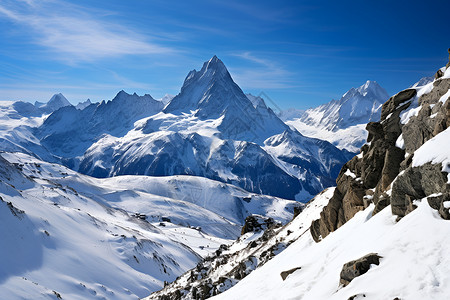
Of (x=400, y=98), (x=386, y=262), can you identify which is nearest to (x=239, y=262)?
(x=400, y=98)

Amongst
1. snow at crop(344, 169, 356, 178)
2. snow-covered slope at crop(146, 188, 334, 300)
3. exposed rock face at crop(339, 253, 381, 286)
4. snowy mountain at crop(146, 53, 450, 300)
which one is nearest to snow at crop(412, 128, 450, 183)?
snowy mountain at crop(146, 53, 450, 300)

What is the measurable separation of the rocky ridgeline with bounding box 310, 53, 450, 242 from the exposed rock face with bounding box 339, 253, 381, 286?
3.70 m

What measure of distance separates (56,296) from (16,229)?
90.2 feet

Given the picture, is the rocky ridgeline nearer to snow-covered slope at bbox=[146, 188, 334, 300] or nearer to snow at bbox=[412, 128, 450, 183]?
snow at bbox=[412, 128, 450, 183]

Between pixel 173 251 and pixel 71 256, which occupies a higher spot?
pixel 173 251

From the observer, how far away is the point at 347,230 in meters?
24.8

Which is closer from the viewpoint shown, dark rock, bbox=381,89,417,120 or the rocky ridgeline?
the rocky ridgeline

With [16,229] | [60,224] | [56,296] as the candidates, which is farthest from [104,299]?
[60,224]

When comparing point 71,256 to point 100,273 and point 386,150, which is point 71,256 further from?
point 386,150

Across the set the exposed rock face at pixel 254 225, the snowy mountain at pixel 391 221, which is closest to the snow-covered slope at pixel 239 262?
the exposed rock face at pixel 254 225

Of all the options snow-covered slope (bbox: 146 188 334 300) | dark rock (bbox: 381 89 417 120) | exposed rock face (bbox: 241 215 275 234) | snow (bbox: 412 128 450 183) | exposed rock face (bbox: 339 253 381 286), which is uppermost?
exposed rock face (bbox: 241 215 275 234)

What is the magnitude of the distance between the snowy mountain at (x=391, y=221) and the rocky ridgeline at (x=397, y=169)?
5cm

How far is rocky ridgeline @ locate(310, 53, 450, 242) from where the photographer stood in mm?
18500

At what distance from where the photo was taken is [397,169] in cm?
2369
